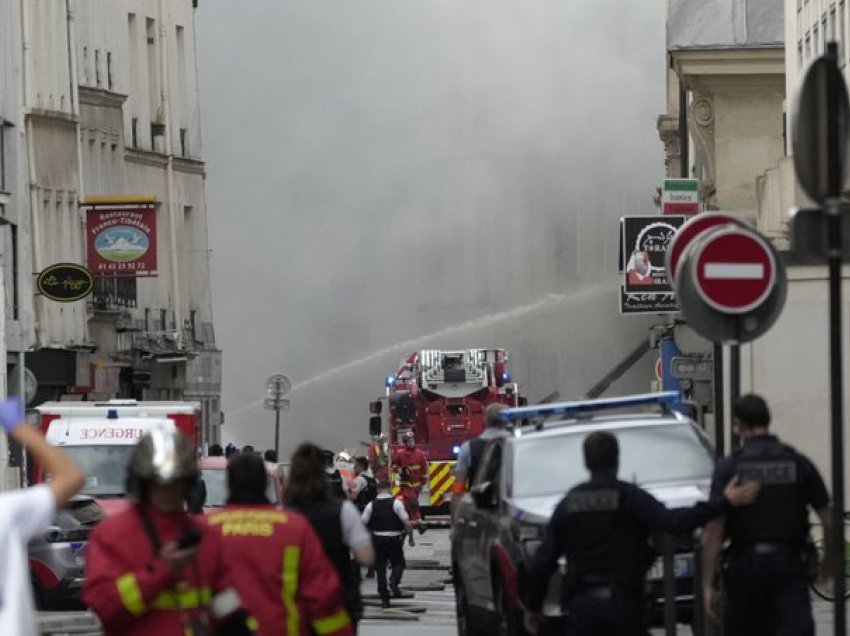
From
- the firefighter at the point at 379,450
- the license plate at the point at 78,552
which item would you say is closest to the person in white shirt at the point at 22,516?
the license plate at the point at 78,552

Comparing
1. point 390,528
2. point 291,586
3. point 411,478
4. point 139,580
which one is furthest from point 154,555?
point 411,478

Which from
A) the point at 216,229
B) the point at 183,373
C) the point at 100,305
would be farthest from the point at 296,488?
the point at 216,229

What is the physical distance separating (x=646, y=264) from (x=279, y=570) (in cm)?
2830

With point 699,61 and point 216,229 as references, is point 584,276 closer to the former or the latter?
point 216,229

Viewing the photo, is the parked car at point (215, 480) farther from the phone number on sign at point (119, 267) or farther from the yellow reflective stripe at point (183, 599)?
the phone number on sign at point (119, 267)

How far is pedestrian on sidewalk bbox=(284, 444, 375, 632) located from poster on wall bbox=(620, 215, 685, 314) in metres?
24.9

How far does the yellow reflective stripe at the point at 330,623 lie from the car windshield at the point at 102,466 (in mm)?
18128

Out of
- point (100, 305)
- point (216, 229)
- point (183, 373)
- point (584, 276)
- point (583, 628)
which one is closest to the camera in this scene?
point (583, 628)

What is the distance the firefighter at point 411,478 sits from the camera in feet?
147

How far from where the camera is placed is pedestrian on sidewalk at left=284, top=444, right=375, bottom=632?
1227 cm

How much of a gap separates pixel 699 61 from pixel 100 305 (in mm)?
15091

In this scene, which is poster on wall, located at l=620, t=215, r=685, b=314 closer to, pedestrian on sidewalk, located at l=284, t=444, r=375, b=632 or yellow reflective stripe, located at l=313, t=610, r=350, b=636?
pedestrian on sidewalk, located at l=284, t=444, r=375, b=632

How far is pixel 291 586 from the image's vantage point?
1014cm

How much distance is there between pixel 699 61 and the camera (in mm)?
54250
